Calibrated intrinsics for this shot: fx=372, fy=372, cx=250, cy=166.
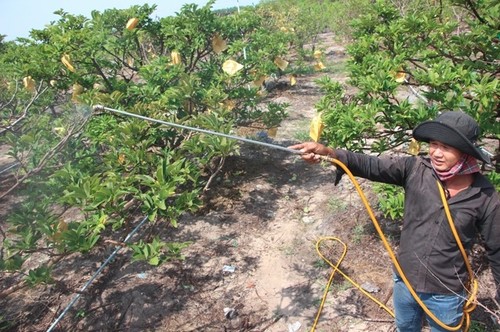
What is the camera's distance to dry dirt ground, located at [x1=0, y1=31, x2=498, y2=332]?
2.64 m

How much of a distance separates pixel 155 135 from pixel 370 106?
76.0 inches

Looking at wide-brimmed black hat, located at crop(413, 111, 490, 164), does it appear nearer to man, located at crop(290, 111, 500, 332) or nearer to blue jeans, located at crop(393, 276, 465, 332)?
man, located at crop(290, 111, 500, 332)

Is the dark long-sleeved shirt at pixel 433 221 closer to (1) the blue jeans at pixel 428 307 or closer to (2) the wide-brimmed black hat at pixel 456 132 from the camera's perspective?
(1) the blue jeans at pixel 428 307

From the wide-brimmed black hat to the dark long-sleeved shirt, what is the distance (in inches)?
7.0

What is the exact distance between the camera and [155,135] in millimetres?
3387

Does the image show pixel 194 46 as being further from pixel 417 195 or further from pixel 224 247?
pixel 417 195

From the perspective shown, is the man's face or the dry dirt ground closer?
the man's face

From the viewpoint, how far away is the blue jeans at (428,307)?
163 cm

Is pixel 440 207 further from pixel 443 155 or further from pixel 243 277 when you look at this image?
pixel 243 277

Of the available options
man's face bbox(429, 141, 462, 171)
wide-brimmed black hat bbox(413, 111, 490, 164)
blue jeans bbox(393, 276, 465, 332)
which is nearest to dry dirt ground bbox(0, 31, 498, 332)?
blue jeans bbox(393, 276, 465, 332)

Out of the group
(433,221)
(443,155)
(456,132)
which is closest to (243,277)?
(433,221)

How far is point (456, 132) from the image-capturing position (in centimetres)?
135

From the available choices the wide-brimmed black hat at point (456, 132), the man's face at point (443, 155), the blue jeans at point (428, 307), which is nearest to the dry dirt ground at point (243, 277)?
the blue jeans at point (428, 307)

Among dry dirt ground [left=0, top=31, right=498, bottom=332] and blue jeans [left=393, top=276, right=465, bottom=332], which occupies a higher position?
blue jeans [left=393, top=276, right=465, bottom=332]
